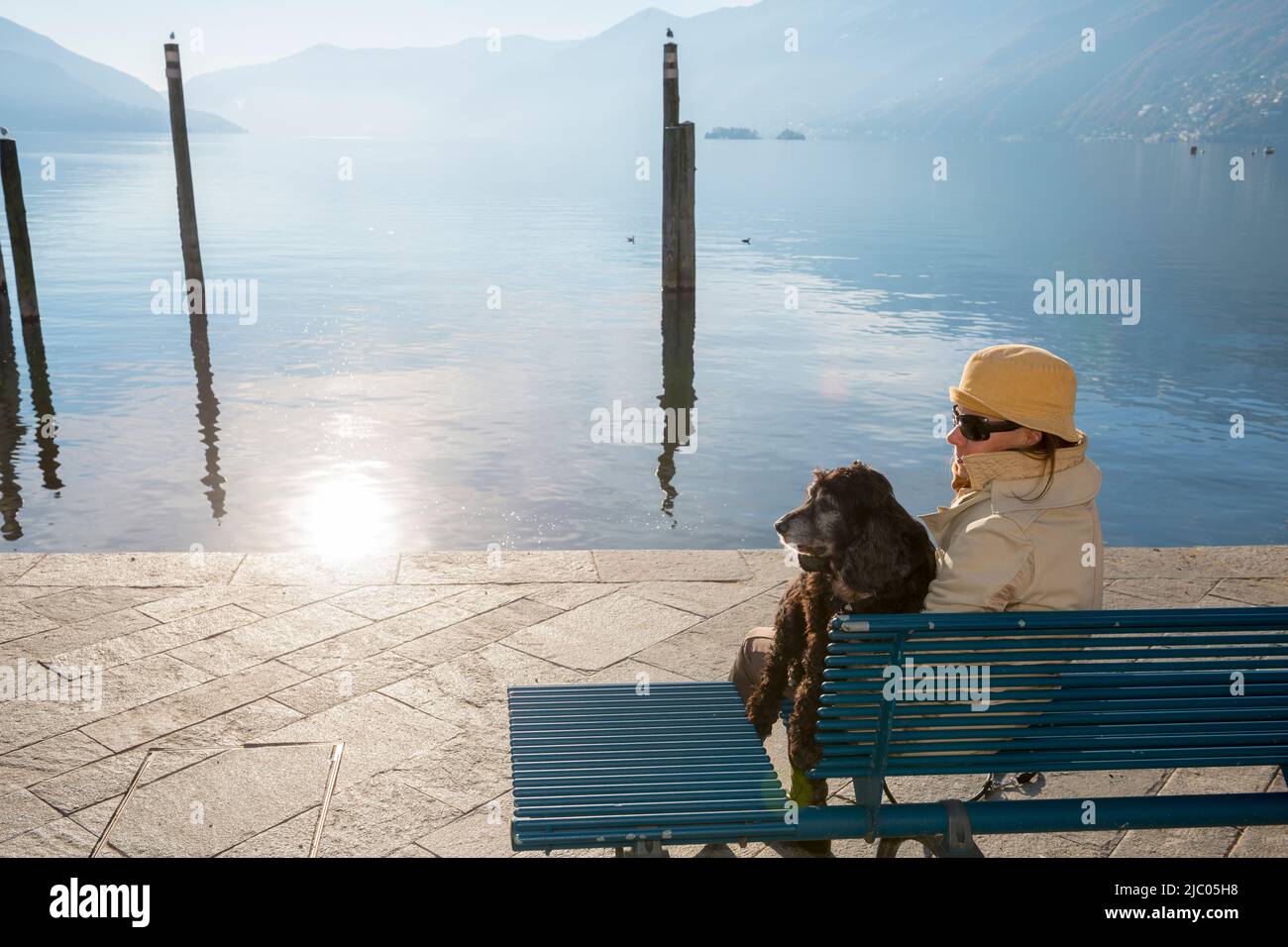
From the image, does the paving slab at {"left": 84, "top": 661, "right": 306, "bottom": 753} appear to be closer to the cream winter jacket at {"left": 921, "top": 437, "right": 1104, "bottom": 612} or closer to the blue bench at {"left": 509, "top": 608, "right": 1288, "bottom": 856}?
the blue bench at {"left": 509, "top": 608, "right": 1288, "bottom": 856}

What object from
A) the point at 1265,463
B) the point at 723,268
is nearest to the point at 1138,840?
the point at 1265,463

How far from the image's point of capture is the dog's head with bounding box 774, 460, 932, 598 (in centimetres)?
337

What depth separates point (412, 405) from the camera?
53.9 ft

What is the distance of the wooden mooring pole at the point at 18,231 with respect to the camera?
1970cm

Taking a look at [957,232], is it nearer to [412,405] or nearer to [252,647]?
[412,405]

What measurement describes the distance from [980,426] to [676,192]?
19577mm

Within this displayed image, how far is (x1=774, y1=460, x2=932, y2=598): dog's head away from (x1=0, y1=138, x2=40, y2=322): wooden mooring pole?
19810 millimetres

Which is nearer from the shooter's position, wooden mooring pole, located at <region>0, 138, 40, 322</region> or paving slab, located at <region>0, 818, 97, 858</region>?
paving slab, located at <region>0, 818, 97, 858</region>

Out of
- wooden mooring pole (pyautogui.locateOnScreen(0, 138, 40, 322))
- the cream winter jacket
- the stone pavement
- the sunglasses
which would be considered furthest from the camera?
wooden mooring pole (pyautogui.locateOnScreen(0, 138, 40, 322))

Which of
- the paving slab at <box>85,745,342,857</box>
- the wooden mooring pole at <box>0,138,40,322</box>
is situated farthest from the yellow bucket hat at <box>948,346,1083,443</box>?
the wooden mooring pole at <box>0,138,40,322</box>

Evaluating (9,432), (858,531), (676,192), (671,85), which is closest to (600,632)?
(858,531)

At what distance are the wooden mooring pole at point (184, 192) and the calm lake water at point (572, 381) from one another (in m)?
0.73

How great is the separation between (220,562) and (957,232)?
40404 millimetres

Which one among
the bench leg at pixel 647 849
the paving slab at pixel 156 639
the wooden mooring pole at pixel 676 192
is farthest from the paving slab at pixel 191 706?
the wooden mooring pole at pixel 676 192
